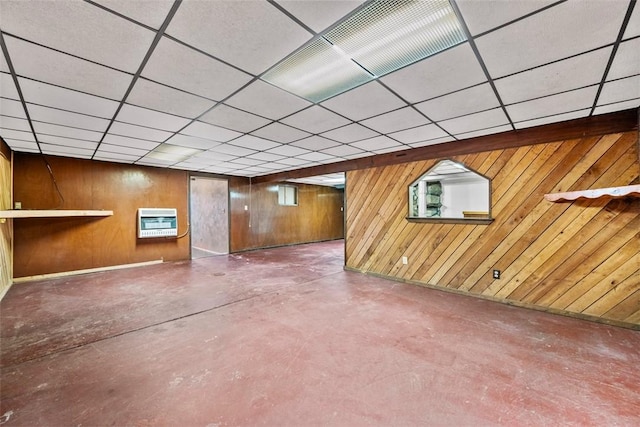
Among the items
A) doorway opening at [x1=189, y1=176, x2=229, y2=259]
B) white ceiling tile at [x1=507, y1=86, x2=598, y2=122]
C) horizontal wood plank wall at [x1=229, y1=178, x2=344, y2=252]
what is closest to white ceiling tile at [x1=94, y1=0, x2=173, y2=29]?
white ceiling tile at [x1=507, y1=86, x2=598, y2=122]

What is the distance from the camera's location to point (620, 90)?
231cm

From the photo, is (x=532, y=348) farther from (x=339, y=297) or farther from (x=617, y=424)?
(x=339, y=297)

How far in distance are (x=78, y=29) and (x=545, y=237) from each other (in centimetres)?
471

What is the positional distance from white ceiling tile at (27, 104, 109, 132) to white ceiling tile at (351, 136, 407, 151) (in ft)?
10.8

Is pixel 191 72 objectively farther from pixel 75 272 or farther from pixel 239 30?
pixel 75 272

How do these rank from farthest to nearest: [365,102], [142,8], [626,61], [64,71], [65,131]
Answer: [65,131] < [365,102] < [64,71] < [626,61] < [142,8]

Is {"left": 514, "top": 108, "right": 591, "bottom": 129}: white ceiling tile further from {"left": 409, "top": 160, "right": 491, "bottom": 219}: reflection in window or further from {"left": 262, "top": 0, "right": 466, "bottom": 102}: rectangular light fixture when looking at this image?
{"left": 409, "top": 160, "right": 491, "bottom": 219}: reflection in window

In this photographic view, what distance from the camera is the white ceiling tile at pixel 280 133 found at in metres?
3.33

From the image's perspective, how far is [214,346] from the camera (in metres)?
2.44

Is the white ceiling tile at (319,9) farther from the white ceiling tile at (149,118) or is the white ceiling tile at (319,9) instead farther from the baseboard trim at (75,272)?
the baseboard trim at (75,272)

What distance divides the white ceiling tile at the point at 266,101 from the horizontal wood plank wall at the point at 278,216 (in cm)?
524

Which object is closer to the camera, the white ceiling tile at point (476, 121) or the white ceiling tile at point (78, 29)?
the white ceiling tile at point (78, 29)

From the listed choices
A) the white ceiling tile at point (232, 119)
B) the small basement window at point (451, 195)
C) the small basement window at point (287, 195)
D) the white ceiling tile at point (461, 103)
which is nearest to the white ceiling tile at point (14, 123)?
the white ceiling tile at point (232, 119)

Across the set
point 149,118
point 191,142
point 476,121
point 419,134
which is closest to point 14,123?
point 149,118
